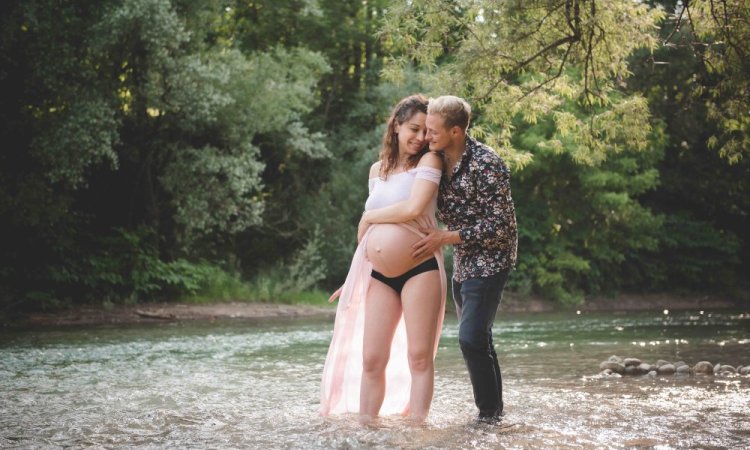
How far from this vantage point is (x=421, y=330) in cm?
548

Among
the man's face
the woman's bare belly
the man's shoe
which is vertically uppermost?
the man's face

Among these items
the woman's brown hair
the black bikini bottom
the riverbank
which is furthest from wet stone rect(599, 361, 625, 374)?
the riverbank

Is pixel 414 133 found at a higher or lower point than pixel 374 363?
higher

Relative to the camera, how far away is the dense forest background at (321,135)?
29.3ft

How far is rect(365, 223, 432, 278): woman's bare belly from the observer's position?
5.47 m

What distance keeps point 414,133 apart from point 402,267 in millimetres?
870

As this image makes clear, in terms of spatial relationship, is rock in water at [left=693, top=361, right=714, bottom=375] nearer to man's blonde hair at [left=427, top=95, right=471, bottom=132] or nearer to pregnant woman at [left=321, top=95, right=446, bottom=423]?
pregnant woman at [left=321, top=95, right=446, bottom=423]

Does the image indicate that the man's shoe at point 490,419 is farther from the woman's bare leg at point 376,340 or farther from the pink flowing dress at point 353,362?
the woman's bare leg at point 376,340

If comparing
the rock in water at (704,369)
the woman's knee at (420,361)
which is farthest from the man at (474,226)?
the rock in water at (704,369)

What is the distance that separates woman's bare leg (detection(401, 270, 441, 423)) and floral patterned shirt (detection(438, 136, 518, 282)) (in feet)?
0.93

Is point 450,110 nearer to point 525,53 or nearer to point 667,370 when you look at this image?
point 525,53

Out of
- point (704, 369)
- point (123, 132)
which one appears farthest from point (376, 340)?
point (123, 132)

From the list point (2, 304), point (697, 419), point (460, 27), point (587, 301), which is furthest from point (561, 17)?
point (587, 301)

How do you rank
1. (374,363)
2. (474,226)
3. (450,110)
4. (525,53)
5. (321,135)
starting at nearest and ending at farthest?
1. (450,110)
2. (474,226)
3. (374,363)
4. (525,53)
5. (321,135)
